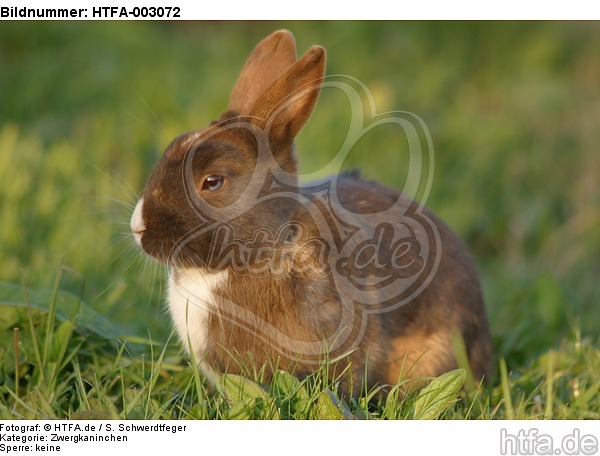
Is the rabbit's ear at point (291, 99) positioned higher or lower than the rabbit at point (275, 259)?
higher

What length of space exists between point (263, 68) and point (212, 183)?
0.63m

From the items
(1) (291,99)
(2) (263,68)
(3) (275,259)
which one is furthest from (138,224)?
(2) (263,68)

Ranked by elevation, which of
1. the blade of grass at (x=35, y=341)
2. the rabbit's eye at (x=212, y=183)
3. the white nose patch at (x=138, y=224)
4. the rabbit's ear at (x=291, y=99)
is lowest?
the blade of grass at (x=35, y=341)

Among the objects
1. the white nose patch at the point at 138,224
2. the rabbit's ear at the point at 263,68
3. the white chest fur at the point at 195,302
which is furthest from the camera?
the rabbit's ear at the point at 263,68

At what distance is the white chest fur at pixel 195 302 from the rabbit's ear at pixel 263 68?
0.69 meters

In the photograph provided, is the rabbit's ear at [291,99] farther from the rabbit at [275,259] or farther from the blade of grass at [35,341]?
the blade of grass at [35,341]

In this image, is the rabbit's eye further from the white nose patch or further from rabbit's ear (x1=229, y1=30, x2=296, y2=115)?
rabbit's ear (x1=229, y1=30, x2=296, y2=115)

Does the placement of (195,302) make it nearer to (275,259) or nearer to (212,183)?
(275,259)

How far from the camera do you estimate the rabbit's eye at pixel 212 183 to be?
3408mm

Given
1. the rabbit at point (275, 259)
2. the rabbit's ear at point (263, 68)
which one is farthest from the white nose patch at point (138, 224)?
the rabbit's ear at point (263, 68)

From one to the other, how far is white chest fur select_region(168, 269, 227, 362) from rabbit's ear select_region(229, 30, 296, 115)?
69cm

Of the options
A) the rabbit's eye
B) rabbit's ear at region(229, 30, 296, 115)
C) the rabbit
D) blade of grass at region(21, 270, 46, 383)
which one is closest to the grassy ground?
blade of grass at region(21, 270, 46, 383)
